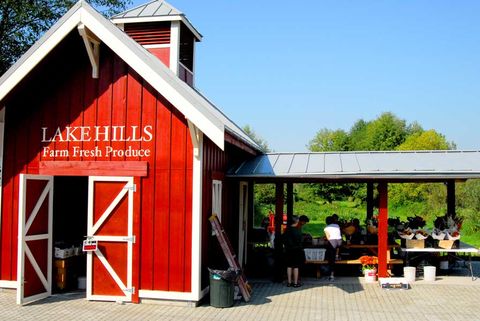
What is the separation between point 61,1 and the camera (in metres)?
22.9

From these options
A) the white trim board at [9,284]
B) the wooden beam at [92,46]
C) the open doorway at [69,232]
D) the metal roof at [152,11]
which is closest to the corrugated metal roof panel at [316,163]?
the metal roof at [152,11]

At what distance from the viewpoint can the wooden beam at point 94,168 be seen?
10.5 m

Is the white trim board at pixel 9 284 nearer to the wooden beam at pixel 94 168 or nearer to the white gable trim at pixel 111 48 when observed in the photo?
the wooden beam at pixel 94 168

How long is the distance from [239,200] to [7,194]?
5.92 m

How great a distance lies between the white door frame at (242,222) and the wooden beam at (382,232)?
12.0 feet

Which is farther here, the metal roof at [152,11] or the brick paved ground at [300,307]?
the metal roof at [152,11]

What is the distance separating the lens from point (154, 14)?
1375 centimetres

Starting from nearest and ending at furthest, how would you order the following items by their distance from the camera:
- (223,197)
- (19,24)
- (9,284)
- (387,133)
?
(9,284) < (223,197) < (19,24) < (387,133)

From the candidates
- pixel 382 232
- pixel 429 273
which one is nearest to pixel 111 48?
pixel 382 232

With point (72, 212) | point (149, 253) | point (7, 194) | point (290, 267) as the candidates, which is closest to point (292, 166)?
point (290, 267)

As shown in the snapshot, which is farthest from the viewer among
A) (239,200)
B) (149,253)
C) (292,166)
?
(239,200)

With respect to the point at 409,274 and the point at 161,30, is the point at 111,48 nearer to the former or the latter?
the point at 161,30

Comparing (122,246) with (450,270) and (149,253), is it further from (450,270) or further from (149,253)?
(450,270)

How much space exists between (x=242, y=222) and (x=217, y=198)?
3.36 meters
